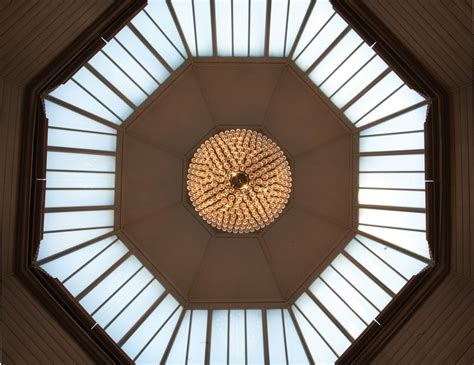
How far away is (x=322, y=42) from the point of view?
1079 cm

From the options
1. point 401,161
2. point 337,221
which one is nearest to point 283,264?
point 337,221

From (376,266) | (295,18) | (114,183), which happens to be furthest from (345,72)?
(114,183)

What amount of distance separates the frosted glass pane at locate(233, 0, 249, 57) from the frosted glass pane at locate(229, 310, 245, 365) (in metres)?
7.17

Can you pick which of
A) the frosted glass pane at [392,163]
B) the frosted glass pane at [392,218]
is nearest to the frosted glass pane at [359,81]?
the frosted glass pane at [392,163]

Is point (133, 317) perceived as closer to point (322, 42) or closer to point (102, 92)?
point (102, 92)

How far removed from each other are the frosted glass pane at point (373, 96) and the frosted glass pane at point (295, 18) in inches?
90.7

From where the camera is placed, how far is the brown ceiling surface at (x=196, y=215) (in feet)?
40.0

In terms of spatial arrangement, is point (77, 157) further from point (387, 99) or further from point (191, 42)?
point (387, 99)

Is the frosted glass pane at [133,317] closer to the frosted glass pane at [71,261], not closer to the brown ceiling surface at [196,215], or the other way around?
the brown ceiling surface at [196,215]

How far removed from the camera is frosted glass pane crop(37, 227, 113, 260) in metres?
9.94

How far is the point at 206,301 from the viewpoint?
12727 millimetres

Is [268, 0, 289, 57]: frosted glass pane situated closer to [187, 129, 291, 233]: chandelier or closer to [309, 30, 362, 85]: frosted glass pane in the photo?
[309, 30, 362, 85]: frosted glass pane

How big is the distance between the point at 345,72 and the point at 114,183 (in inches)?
265

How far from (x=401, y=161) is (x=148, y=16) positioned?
6851 mm
